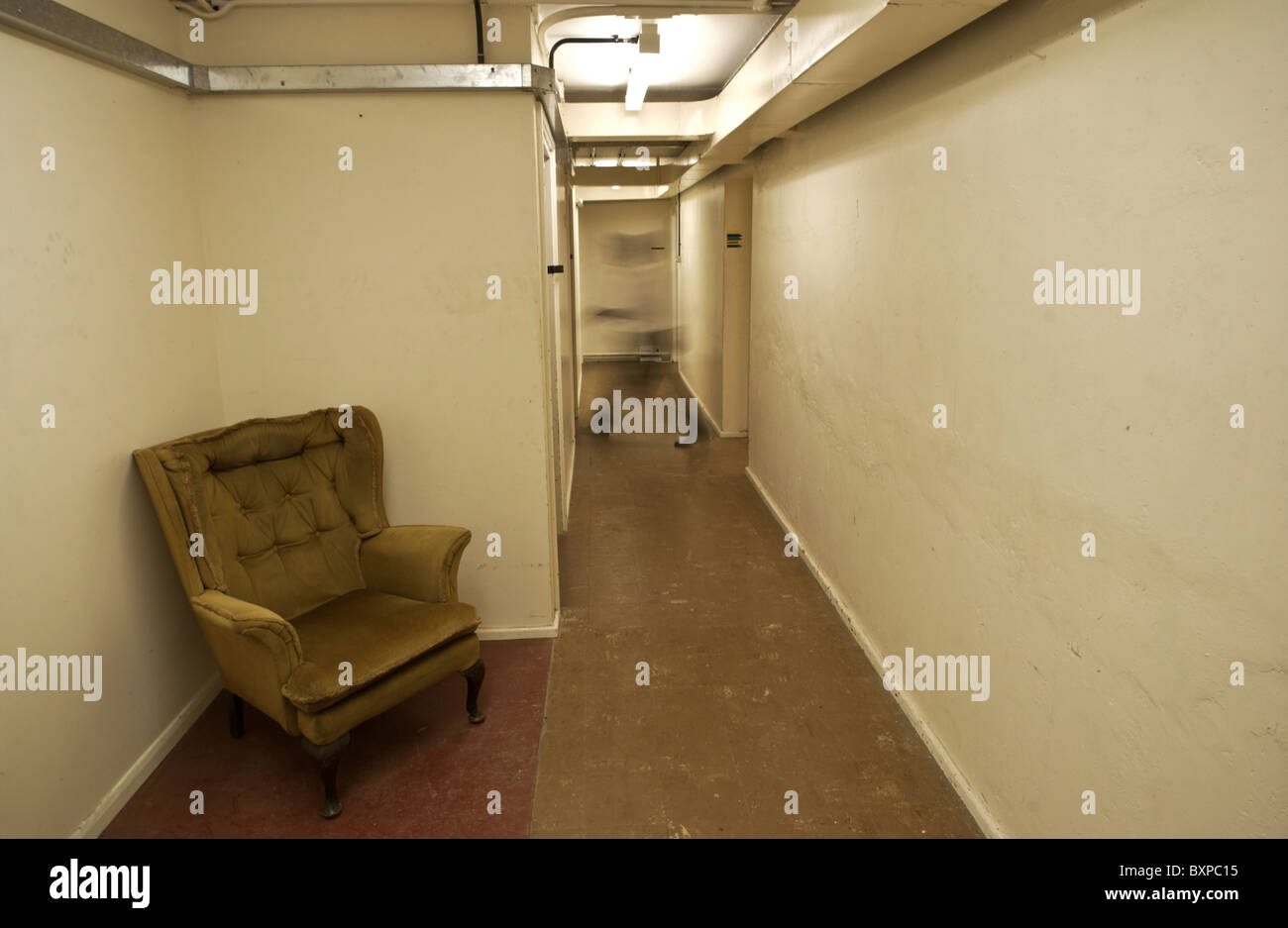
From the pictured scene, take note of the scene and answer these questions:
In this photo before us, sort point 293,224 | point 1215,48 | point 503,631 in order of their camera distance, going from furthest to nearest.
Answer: point 503,631 < point 293,224 < point 1215,48

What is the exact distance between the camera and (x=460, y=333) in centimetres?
347

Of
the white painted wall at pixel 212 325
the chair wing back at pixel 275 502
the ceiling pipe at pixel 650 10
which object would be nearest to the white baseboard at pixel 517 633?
the white painted wall at pixel 212 325

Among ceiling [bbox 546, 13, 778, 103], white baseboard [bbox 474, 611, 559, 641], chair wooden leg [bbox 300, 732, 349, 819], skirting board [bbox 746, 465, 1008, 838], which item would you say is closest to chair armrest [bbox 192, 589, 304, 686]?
chair wooden leg [bbox 300, 732, 349, 819]

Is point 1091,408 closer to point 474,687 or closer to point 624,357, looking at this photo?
point 474,687

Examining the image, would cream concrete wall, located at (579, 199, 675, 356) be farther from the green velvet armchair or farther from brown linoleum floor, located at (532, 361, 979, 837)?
the green velvet armchair


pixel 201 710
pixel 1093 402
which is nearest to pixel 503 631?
pixel 201 710

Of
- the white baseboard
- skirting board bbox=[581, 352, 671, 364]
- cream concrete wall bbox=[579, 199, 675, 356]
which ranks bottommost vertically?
the white baseboard

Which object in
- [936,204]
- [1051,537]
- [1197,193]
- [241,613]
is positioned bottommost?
[241,613]

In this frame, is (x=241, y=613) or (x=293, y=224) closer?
(x=241, y=613)

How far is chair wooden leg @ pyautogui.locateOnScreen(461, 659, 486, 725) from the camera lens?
3.07 metres

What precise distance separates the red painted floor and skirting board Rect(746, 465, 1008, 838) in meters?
1.39

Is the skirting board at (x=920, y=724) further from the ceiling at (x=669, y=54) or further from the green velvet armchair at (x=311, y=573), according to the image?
the ceiling at (x=669, y=54)
